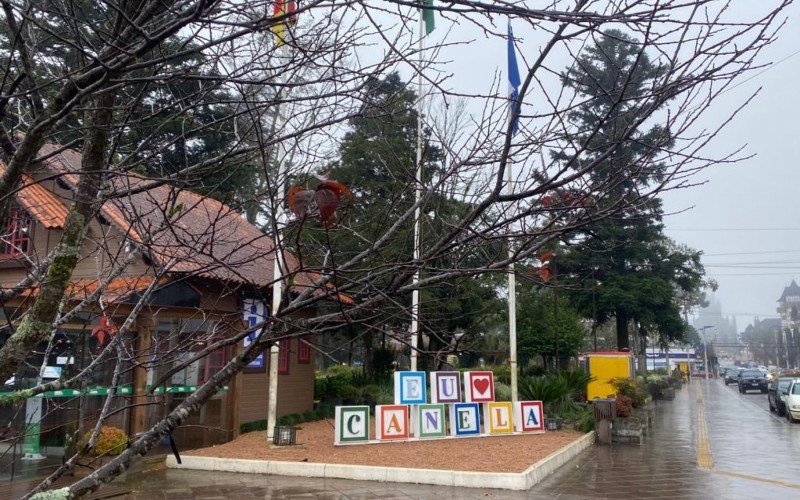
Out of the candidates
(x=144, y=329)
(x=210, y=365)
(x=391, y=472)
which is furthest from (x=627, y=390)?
(x=144, y=329)

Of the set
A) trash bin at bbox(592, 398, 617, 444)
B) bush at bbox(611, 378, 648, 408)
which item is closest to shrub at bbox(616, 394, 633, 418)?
trash bin at bbox(592, 398, 617, 444)

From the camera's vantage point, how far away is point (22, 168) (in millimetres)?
2443

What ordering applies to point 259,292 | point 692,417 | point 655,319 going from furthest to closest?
point 655,319, point 692,417, point 259,292

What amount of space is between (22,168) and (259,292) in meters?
1.01

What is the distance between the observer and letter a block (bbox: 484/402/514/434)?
14812 millimetres

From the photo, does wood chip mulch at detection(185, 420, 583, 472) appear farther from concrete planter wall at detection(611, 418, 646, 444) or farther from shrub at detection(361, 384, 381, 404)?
shrub at detection(361, 384, 381, 404)

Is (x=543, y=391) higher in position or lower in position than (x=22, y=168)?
lower

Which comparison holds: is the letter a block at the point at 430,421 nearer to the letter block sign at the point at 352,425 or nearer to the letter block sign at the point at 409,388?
the letter block sign at the point at 409,388

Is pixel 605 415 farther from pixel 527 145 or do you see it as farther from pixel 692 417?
pixel 527 145

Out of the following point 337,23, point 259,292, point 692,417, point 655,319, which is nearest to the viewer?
point 259,292

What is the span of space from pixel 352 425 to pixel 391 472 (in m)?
2.58

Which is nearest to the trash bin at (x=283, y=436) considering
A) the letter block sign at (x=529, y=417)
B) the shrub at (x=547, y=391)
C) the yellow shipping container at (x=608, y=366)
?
the letter block sign at (x=529, y=417)

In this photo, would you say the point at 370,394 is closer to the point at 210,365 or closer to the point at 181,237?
the point at 210,365

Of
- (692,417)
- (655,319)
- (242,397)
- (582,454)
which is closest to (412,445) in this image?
(582,454)
